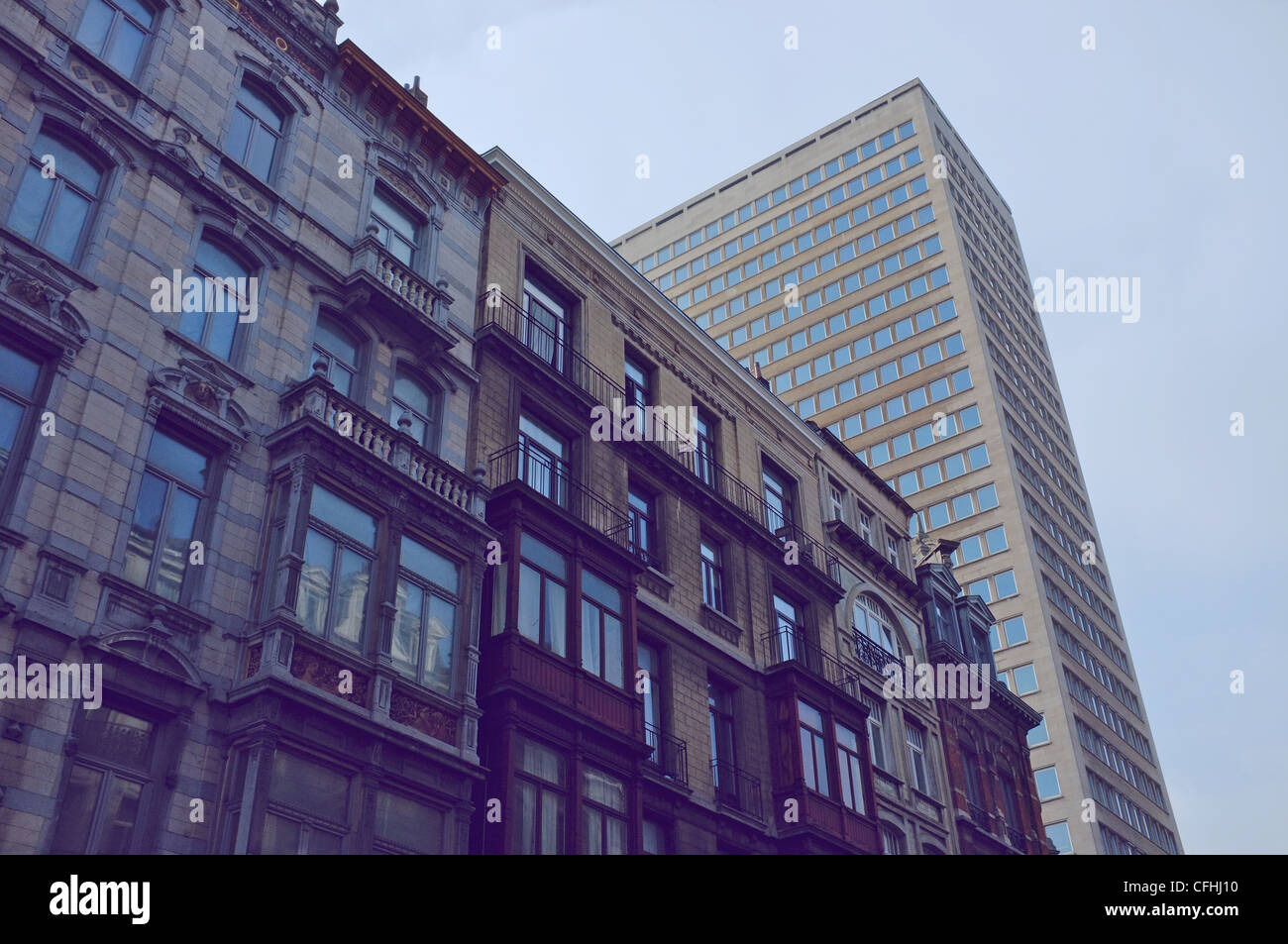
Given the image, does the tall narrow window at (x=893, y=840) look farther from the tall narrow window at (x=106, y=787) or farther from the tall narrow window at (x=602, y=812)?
the tall narrow window at (x=106, y=787)

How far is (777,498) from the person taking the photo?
35500 millimetres

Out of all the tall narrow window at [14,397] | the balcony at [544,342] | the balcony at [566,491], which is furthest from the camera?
the balcony at [544,342]

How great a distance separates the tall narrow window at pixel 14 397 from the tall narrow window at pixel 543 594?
909cm

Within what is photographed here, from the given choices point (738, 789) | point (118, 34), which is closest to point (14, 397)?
point (118, 34)

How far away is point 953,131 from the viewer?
9919 centimetres

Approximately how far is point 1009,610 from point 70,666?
65812mm

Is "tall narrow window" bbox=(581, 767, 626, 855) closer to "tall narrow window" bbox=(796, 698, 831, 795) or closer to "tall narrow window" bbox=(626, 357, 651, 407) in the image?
"tall narrow window" bbox=(796, 698, 831, 795)

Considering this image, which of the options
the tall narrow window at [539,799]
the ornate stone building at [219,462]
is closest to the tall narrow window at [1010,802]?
the tall narrow window at [539,799]

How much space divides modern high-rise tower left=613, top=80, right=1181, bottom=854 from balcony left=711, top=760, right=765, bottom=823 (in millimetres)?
45116

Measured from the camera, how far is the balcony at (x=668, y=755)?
25.2m

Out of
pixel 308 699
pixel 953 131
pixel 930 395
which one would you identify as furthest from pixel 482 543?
pixel 953 131

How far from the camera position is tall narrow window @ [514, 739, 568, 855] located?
A: 20.2 meters

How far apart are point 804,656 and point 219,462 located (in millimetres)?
17862
